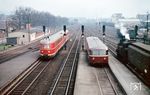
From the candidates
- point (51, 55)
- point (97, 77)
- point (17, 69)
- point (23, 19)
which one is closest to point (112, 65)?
point (97, 77)

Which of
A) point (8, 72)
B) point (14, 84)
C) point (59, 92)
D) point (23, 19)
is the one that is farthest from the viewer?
point (23, 19)

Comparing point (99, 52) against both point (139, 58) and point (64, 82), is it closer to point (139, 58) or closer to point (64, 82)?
point (139, 58)

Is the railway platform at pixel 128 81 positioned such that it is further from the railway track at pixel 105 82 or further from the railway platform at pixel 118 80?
the railway track at pixel 105 82

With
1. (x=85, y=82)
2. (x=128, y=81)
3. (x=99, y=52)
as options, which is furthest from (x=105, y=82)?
(x=99, y=52)

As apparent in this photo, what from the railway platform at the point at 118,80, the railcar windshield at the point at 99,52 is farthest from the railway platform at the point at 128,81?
the railcar windshield at the point at 99,52

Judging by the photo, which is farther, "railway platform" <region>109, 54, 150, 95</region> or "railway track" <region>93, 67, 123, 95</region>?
"railway track" <region>93, 67, 123, 95</region>

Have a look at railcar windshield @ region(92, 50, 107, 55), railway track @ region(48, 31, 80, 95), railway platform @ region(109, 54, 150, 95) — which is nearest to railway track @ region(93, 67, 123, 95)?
railway platform @ region(109, 54, 150, 95)

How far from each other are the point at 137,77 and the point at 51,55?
14.2 metres

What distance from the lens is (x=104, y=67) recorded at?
2970cm

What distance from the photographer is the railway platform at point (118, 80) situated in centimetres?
1892

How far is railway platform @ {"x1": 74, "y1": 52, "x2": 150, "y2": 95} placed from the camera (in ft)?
62.1

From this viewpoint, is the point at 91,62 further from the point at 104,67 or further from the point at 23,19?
the point at 23,19

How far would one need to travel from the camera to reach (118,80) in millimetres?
22391

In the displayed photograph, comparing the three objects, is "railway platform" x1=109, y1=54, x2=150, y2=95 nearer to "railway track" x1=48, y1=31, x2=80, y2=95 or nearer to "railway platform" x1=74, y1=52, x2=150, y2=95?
"railway platform" x1=74, y1=52, x2=150, y2=95
